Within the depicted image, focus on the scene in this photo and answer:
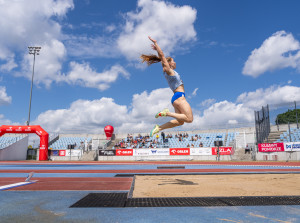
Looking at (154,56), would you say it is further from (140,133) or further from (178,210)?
(140,133)

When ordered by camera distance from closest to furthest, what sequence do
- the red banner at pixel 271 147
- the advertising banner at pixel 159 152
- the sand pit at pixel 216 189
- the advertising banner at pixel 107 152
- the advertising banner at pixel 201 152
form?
1. the sand pit at pixel 216 189
2. the red banner at pixel 271 147
3. the advertising banner at pixel 201 152
4. the advertising banner at pixel 159 152
5. the advertising banner at pixel 107 152

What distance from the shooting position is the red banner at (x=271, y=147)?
869 inches

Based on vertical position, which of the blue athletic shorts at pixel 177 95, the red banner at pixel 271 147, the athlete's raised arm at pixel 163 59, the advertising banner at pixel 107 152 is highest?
the athlete's raised arm at pixel 163 59

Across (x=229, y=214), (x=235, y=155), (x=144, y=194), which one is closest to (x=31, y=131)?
(x=235, y=155)

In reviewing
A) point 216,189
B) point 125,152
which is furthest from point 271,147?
point 216,189

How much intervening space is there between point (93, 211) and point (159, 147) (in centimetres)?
2493

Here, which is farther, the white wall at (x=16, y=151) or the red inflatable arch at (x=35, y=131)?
the white wall at (x=16, y=151)

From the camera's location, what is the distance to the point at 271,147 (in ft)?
73.2

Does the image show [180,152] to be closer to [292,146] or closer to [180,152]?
[180,152]

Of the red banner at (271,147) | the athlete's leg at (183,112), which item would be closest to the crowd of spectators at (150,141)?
the red banner at (271,147)

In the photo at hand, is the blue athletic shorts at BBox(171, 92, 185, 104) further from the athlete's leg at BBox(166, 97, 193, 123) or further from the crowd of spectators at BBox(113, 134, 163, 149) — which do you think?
the crowd of spectators at BBox(113, 134, 163, 149)

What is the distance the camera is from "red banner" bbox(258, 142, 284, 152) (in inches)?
869

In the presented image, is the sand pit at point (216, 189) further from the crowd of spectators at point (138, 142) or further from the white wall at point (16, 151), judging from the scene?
the white wall at point (16, 151)

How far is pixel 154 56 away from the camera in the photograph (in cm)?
565
